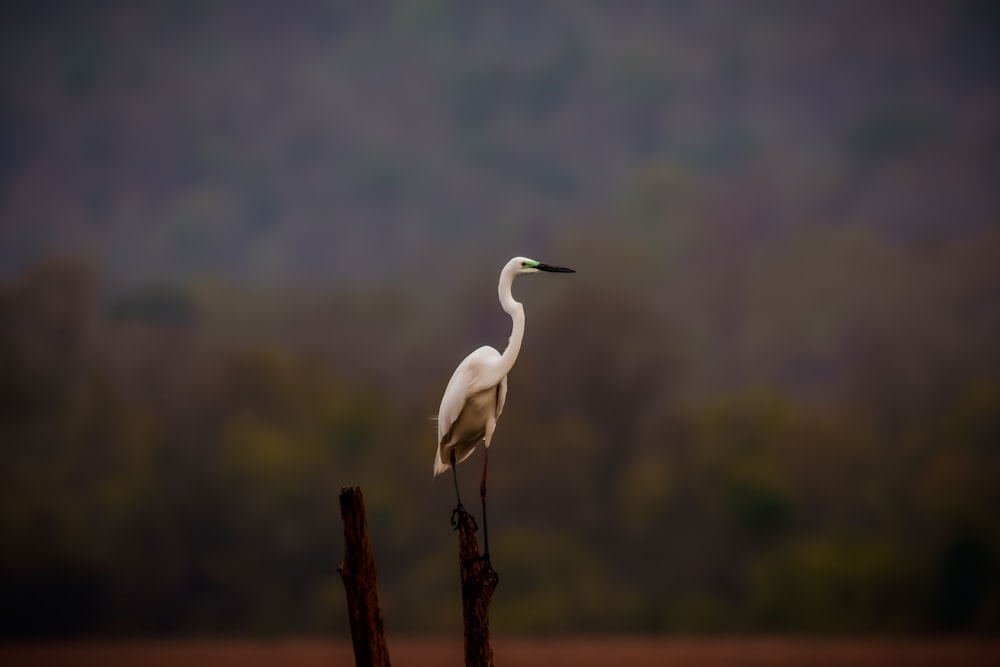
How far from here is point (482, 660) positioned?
14.6ft

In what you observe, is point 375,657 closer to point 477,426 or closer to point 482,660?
point 482,660

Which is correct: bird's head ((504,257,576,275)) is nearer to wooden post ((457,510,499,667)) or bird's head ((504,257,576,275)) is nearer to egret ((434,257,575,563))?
egret ((434,257,575,563))

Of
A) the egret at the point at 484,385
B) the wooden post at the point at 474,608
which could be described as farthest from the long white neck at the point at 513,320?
the wooden post at the point at 474,608

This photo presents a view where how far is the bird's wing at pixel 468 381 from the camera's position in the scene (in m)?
5.24

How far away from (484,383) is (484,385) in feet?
0.03

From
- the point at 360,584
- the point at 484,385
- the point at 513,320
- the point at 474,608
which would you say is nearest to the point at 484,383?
the point at 484,385

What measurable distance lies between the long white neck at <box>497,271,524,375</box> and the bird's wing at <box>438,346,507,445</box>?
94 millimetres

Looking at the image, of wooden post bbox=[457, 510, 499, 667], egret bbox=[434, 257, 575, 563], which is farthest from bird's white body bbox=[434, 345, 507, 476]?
wooden post bbox=[457, 510, 499, 667]

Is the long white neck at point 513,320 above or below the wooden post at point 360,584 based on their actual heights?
above

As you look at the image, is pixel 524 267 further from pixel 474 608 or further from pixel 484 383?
pixel 474 608

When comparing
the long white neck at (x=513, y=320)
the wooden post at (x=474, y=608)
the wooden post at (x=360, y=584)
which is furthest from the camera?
the long white neck at (x=513, y=320)

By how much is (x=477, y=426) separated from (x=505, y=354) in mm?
493

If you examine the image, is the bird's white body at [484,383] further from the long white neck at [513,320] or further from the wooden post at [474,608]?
the wooden post at [474,608]

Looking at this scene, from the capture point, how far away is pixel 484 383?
521 centimetres
